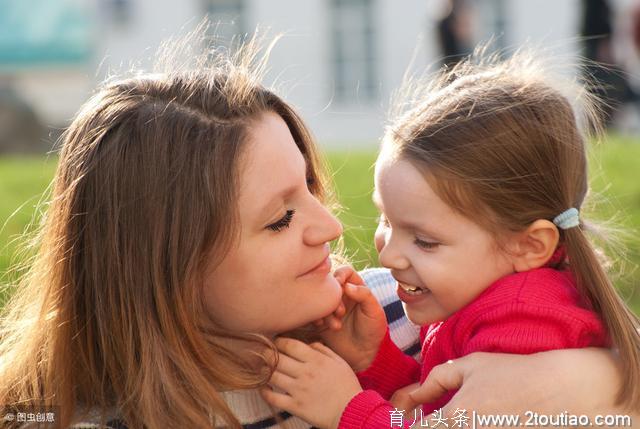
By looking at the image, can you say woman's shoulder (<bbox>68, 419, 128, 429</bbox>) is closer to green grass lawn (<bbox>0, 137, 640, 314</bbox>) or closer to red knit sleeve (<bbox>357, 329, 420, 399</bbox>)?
red knit sleeve (<bbox>357, 329, 420, 399</bbox>)

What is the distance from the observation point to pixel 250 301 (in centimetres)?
Result: 244

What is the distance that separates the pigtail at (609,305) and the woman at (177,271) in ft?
0.13

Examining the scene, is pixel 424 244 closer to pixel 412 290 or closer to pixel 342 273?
pixel 412 290

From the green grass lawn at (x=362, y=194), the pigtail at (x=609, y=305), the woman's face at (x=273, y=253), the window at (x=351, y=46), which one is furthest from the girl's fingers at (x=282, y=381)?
the window at (x=351, y=46)

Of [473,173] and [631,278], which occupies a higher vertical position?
[473,173]

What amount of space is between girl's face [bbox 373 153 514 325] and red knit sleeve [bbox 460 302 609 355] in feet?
0.41

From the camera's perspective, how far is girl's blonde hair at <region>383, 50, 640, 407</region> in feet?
8.11

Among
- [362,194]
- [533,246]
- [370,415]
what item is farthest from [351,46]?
[370,415]

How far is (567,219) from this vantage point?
2516 mm

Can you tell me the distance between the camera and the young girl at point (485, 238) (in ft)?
7.89

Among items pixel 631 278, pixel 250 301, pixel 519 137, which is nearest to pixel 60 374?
pixel 250 301

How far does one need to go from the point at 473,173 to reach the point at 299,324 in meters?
0.55

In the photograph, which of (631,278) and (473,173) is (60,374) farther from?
(631,278)

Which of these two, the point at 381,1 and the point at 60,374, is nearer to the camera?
the point at 60,374
